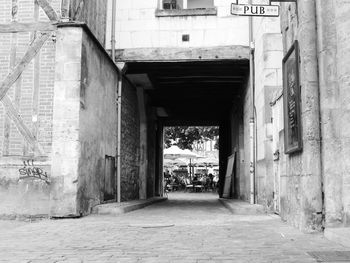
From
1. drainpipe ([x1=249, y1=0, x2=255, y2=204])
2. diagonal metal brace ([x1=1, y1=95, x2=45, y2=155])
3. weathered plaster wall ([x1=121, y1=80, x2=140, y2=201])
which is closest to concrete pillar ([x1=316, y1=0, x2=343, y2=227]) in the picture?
drainpipe ([x1=249, y1=0, x2=255, y2=204])

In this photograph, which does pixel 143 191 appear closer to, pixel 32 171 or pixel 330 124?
pixel 32 171

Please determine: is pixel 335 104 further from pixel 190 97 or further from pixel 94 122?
pixel 190 97

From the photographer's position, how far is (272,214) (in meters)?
8.86

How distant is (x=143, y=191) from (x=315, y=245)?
422 inches

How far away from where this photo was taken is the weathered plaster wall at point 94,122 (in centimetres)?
879

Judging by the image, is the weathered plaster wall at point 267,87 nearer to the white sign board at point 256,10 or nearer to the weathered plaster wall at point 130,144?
the white sign board at point 256,10

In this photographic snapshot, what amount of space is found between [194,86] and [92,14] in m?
5.36

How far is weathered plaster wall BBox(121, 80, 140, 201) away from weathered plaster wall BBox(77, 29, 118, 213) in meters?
1.41

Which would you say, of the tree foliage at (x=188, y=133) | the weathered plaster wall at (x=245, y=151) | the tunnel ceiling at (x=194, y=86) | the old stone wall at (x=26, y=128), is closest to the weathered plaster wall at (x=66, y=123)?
the old stone wall at (x=26, y=128)

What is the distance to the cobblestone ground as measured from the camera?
14.6ft

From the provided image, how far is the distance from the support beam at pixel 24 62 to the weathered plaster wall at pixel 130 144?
3691 millimetres

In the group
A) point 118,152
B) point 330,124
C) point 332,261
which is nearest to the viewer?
point 332,261

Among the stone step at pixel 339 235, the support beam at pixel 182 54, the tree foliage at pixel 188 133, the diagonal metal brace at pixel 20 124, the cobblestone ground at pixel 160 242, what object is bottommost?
the cobblestone ground at pixel 160 242

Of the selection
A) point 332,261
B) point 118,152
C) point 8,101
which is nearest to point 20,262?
point 332,261
